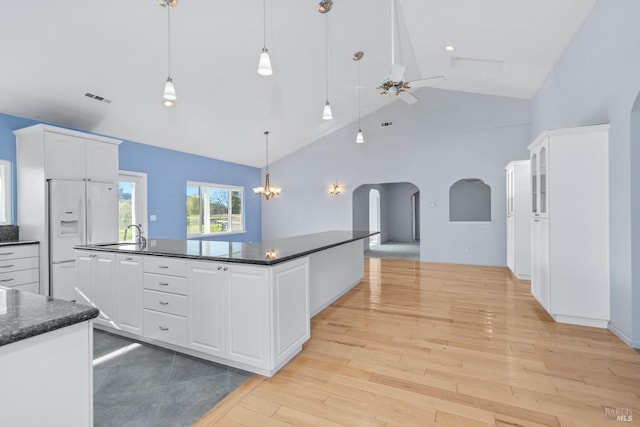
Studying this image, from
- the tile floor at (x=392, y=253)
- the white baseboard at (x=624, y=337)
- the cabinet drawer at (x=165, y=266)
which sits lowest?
the white baseboard at (x=624, y=337)

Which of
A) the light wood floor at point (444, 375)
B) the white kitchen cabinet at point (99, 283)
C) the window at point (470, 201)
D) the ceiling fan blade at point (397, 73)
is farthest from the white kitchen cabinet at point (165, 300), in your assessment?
the window at point (470, 201)

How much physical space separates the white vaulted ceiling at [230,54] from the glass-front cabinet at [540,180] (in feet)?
5.20

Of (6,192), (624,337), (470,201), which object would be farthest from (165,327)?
(470,201)

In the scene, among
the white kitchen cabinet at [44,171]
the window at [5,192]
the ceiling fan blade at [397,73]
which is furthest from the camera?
the window at [5,192]

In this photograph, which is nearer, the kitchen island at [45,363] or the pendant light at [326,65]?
the kitchen island at [45,363]

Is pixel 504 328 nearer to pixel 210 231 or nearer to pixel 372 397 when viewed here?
pixel 372 397

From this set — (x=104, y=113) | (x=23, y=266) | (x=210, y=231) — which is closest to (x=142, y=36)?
(x=104, y=113)

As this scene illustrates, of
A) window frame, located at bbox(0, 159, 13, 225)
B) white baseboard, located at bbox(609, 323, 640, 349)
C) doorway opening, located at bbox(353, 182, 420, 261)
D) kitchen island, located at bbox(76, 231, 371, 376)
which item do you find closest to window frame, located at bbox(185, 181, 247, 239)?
window frame, located at bbox(0, 159, 13, 225)

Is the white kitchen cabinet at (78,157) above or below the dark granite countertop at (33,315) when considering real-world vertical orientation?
above

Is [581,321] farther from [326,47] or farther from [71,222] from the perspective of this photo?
[71,222]

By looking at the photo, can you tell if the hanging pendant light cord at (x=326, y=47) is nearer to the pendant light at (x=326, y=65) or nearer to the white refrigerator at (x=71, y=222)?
the pendant light at (x=326, y=65)

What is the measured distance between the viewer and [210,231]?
7.58 meters

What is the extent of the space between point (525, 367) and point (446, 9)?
393 centimetres

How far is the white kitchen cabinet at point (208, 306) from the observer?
232 cm
